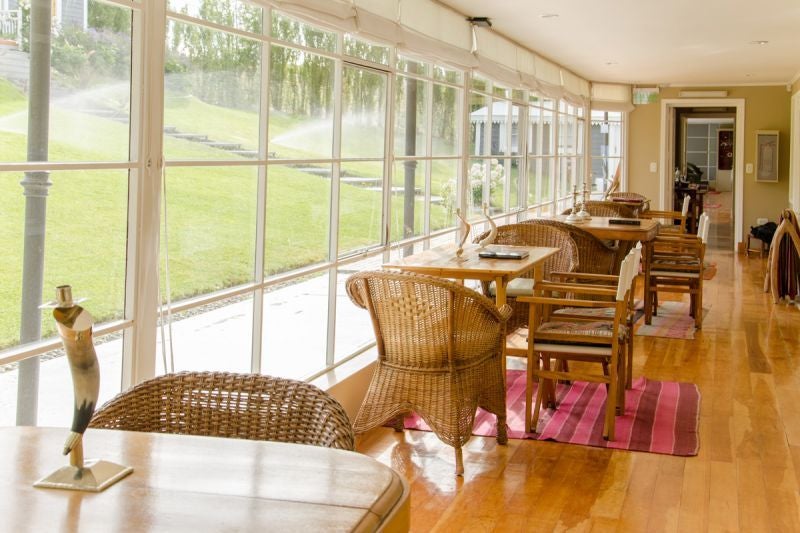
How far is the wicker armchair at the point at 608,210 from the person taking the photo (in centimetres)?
951

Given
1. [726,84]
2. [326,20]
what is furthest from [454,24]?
[726,84]

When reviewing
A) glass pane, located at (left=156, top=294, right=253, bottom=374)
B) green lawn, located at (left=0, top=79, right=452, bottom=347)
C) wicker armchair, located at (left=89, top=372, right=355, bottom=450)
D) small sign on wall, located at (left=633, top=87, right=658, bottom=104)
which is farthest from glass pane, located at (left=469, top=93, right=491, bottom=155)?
small sign on wall, located at (left=633, top=87, right=658, bottom=104)

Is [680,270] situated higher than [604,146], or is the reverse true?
[604,146]

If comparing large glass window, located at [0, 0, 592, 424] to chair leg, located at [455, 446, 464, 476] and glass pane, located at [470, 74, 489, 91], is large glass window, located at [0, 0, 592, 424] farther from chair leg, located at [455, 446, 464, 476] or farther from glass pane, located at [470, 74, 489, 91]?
glass pane, located at [470, 74, 489, 91]

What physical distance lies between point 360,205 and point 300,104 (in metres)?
0.91

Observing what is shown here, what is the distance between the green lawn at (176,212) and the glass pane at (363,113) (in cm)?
14

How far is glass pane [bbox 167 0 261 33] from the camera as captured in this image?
11.2 ft

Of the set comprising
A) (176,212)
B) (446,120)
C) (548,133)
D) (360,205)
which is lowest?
(176,212)

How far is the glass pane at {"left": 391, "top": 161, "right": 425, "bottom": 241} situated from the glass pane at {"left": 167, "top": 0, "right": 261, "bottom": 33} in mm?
1892

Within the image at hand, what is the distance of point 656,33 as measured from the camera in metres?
8.40

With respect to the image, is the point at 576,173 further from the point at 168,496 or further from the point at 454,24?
the point at 168,496

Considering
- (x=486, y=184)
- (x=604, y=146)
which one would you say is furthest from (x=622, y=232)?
(x=604, y=146)

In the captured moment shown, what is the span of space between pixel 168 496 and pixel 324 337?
3.49 meters

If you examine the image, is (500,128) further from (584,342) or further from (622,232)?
(584,342)
